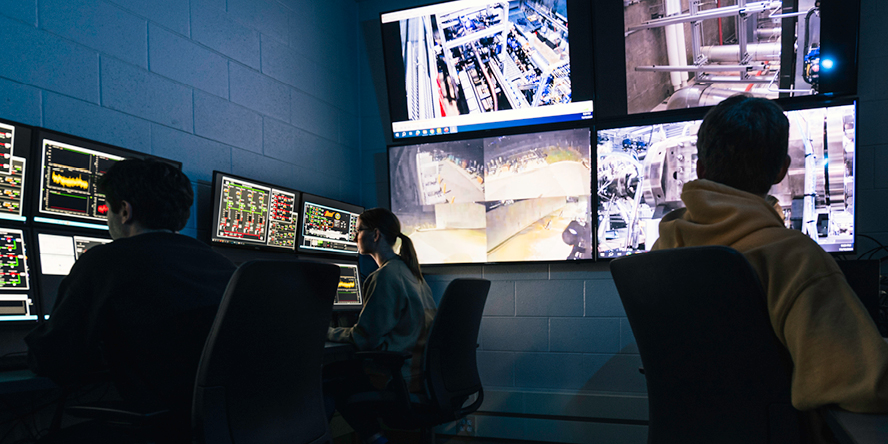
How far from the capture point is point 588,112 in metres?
3.28

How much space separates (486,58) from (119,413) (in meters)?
2.76

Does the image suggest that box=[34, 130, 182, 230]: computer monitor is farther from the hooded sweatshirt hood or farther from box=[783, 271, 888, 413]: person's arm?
box=[783, 271, 888, 413]: person's arm

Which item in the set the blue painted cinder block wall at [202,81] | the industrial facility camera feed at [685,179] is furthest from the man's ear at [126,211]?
the industrial facility camera feed at [685,179]

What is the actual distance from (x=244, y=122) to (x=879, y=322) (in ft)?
9.83

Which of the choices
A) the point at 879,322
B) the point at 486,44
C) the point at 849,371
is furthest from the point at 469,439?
the point at 849,371

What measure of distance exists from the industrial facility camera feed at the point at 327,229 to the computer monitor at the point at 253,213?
0.09m

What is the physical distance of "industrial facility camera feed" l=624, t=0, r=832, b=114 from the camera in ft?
9.51

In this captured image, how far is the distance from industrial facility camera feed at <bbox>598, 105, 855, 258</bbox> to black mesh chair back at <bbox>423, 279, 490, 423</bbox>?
Result: 1.11 meters

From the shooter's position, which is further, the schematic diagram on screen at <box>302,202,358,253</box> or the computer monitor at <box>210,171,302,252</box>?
the schematic diagram on screen at <box>302,202,358,253</box>

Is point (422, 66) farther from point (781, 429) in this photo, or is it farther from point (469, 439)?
point (781, 429)

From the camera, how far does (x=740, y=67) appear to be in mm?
3018

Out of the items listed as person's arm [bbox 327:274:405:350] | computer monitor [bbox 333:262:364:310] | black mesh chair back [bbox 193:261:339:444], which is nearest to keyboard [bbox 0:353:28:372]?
black mesh chair back [bbox 193:261:339:444]

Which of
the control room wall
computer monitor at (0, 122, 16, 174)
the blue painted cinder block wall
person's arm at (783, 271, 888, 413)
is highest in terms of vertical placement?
the blue painted cinder block wall

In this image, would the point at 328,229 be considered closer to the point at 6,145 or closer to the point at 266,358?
the point at 6,145
